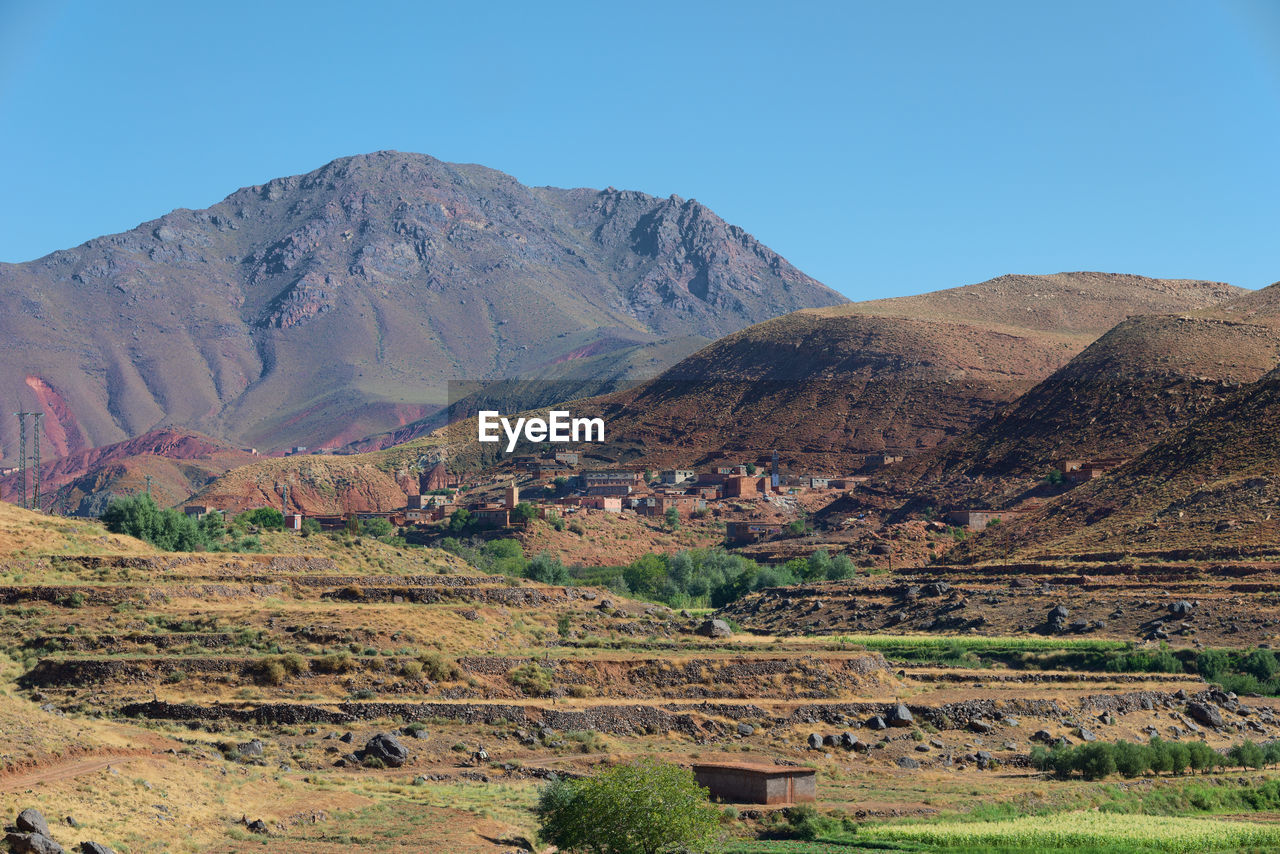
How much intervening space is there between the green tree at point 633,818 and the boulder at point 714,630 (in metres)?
25.2

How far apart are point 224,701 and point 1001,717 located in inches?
862

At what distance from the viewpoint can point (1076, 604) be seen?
71000 mm

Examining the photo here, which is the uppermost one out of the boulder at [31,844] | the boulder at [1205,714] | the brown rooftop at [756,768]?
the boulder at [31,844]

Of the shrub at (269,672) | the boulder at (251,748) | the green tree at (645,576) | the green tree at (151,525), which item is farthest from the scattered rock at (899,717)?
the green tree at (645,576)

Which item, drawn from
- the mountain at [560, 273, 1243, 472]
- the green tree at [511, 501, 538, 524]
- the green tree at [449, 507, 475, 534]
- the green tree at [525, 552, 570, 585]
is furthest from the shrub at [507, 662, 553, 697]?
the mountain at [560, 273, 1243, 472]

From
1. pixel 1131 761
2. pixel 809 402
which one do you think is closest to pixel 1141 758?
pixel 1131 761

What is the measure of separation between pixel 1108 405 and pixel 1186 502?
124ft

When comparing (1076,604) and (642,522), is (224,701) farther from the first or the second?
(642,522)

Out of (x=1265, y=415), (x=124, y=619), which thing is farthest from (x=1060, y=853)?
(x=1265, y=415)

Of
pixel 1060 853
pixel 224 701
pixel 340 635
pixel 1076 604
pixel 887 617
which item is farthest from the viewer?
pixel 887 617

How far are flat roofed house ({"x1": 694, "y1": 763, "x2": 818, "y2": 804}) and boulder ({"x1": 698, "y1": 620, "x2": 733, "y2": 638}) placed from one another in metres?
19.2

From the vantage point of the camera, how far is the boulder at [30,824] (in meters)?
25.9

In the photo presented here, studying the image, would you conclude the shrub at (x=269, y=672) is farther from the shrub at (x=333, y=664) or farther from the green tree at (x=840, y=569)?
the green tree at (x=840, y=569)

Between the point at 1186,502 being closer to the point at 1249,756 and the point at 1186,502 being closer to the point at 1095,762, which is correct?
the point at 1249,756
